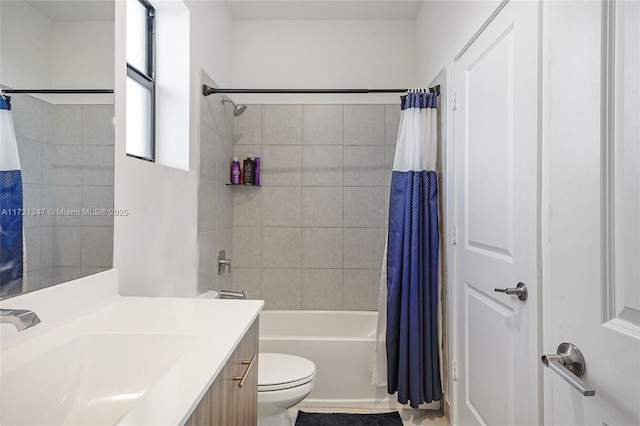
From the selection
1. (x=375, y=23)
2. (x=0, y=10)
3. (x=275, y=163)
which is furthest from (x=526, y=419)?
(x=375, y=23)

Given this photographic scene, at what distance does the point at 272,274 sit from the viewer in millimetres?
2961

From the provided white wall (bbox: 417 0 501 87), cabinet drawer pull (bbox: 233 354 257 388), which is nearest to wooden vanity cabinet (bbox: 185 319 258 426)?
cabinet drawer pull (bbox: 233 354 257 388)

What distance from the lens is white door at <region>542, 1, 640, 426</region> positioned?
26.2 inches

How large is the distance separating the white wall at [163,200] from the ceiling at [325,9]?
0.81 ft

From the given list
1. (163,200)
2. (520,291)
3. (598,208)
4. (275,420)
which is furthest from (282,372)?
(598,208)

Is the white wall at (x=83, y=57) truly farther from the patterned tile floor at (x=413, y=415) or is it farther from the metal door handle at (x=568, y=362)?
the patterned tile floor at (x=413, y=415)

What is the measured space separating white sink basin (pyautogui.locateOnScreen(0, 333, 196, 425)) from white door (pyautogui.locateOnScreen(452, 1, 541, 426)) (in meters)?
1.14

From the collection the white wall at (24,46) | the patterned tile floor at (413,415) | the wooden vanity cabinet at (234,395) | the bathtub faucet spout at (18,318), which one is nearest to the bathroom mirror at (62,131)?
the white wall at (24,46)

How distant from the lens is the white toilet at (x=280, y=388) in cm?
170

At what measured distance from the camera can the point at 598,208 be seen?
2.43ft

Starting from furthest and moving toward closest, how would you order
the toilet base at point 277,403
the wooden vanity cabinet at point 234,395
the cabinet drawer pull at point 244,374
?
the toilet base at point 277,403 → the cabinet drawer pull at point 244,374 → the wooden vanity cabinet at point 234,395

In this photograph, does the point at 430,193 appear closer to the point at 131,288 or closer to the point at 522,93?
the point at 522,93

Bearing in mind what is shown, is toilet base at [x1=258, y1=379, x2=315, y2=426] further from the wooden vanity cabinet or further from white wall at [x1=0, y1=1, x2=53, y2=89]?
white wall at [x1=0, y1=1, x2=53, y2=89]

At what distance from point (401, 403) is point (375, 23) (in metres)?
2.69
